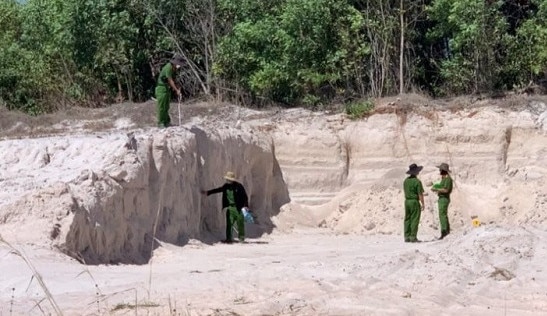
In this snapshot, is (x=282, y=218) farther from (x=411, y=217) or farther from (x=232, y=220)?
(x=411, y=217)

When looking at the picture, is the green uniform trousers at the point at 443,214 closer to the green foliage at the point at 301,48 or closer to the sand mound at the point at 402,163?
the sand mound at the point at 402,163

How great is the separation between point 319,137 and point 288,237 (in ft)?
12.2

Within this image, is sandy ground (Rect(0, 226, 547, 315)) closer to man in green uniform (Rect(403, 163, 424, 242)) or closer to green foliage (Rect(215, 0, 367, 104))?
man in green uniform (Rect(403, 163, 424, 242))

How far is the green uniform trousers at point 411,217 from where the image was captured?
768 inches

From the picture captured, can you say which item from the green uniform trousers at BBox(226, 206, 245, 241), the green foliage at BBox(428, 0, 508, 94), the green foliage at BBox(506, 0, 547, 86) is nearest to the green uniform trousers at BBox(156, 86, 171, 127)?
the green uniform trousers at BBox(226, 206, 245, 241)

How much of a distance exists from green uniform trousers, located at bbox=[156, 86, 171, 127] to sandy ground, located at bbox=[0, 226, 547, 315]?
3826 millimetres

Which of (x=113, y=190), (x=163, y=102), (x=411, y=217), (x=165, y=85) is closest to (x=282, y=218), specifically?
(x=411, y=217)

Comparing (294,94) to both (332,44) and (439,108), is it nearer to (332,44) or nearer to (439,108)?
(332,44)

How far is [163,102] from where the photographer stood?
19.2 meters

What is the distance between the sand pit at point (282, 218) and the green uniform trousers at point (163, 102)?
27 cm

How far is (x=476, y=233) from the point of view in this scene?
14.9 m

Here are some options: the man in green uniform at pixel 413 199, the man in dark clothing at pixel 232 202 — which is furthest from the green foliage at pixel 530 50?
the man in dark clothing at pixel 232 202

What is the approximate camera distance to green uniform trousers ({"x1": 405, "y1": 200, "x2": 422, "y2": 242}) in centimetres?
1952

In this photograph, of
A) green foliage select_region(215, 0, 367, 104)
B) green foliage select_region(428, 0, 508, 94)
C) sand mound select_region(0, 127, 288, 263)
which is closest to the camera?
sand mound select_region(0, 127, 288, 263)
